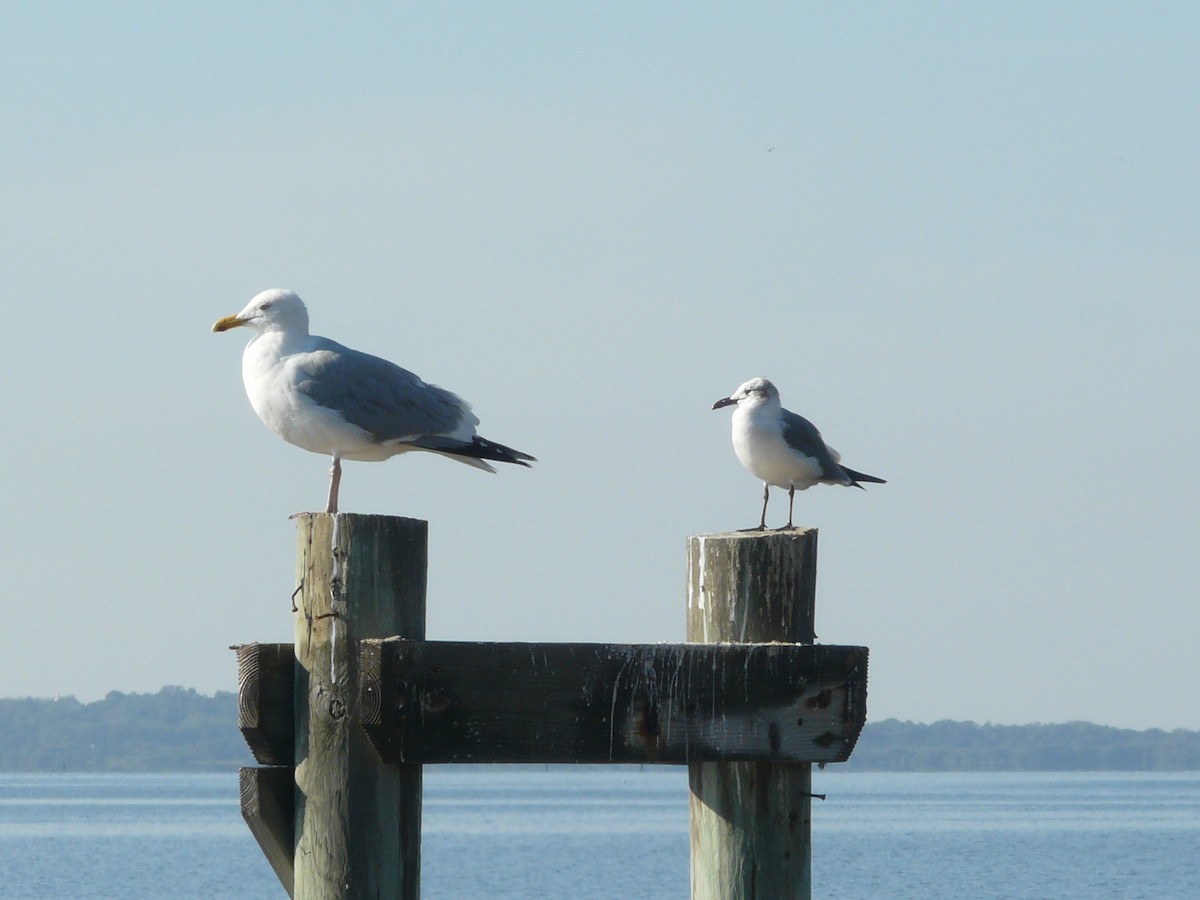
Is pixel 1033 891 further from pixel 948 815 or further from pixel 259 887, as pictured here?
pixel 948 815

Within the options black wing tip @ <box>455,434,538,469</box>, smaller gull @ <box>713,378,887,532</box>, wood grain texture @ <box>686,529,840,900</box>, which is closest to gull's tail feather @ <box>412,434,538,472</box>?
black wing tip @ <box>455,434,538,469</box>

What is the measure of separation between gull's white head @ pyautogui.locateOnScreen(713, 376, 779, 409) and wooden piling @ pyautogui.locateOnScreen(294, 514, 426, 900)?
957 cm

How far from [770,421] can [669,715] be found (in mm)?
9439

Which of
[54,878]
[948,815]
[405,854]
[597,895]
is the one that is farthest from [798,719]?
[948,815]

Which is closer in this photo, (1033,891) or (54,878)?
(1033,891)

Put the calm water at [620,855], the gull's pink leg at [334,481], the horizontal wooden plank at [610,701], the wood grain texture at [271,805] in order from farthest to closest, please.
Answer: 1. the calm water at [620,855]
2. the gull's pink leg at [334,481]
3. the wood grain texture at [271,805]
4. the horizontal wooden plank at [610,701]

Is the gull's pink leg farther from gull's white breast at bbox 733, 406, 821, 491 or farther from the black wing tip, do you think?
gull's white breast at bbox 733, 406, 821, 491

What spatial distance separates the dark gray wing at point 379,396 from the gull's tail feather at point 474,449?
4 cm

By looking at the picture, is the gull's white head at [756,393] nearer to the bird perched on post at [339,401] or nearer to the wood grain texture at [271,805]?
the bird perched on post at [339,401]

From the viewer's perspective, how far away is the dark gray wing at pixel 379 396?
897 cm

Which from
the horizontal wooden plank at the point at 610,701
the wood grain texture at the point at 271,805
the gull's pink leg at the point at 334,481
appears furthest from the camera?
the gull's pink leg at the point at 334,481

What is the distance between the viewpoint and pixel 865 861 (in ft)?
250

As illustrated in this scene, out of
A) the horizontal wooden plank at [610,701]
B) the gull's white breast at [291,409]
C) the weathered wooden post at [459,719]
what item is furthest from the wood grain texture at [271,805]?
the gull's white breast at [291,409]

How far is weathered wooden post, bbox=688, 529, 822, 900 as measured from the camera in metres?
6.10
